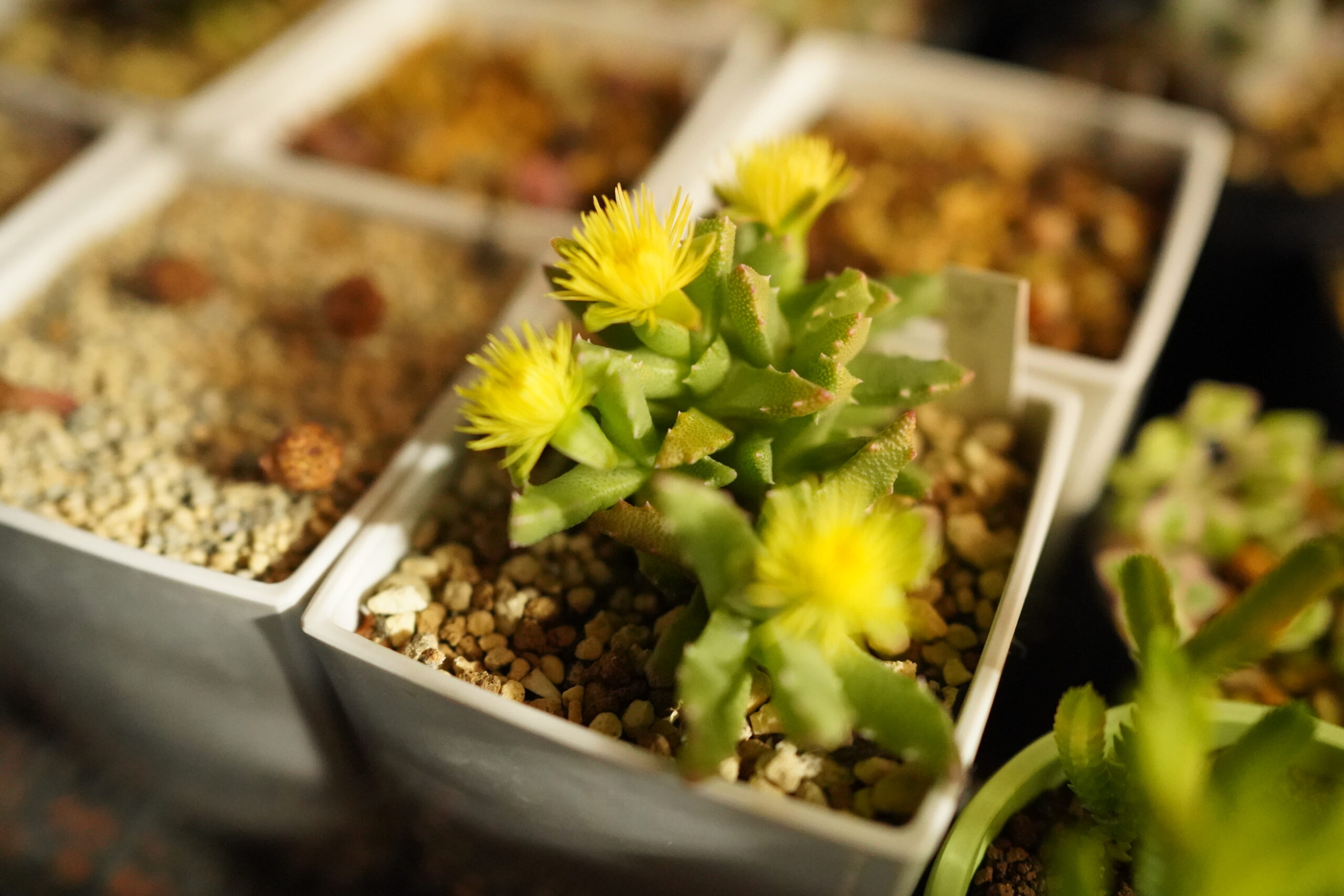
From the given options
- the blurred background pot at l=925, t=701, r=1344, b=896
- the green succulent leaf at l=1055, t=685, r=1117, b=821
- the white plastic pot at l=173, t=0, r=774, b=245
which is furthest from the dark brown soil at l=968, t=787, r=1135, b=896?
the white plastic pot at l=173, t=0, r=774, b=245

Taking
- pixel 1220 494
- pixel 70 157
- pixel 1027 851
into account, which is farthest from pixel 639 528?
pixel 70 157

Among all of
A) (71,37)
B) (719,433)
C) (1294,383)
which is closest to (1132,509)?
(1294,383)

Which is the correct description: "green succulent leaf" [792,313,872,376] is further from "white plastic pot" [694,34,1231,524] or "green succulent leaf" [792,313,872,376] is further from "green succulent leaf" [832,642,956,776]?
"white plastic pot" [694,34,1231,524]

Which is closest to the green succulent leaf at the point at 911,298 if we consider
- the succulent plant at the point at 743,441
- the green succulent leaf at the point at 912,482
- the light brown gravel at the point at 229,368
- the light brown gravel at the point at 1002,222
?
the succulent plant at the point at 743,441

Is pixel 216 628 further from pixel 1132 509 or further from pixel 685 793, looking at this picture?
pixel 1132 509

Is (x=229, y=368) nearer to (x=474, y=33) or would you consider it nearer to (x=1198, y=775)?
(x=474, y=33)
